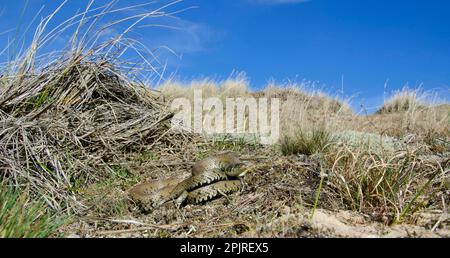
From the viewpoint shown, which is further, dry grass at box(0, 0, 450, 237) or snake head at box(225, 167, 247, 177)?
snake head at box(225, 167, 247, 177)

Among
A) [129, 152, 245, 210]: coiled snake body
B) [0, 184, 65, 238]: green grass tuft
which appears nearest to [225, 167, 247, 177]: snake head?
[129, 152, 245, 210]: coiled snake body

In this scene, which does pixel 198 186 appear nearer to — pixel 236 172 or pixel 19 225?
pixel 236 172

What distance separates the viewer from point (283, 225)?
12.4ft

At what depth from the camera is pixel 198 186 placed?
4.80m

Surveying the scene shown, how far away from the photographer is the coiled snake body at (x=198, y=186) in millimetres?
4742

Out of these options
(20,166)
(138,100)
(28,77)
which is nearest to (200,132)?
(138,100)

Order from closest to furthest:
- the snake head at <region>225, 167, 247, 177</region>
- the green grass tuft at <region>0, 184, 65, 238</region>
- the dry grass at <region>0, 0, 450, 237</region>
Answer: the green grass tuft at <region>0, 184, 65, 238</region> → the dry grass at <region>0, 0, 450, 237</region> → the snake head at <region>225, 167, 247, 177</region>

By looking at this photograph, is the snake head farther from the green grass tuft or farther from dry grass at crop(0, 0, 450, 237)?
the green grass tuft

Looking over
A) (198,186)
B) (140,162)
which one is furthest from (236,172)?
(140,162)

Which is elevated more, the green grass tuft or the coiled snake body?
the coiled snake body

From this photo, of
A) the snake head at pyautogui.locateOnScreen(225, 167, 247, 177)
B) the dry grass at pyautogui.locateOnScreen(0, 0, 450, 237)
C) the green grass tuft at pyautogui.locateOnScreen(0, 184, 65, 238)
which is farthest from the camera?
the snake head at pyautogui.locateOnScreen(225, 167, 247, 177)

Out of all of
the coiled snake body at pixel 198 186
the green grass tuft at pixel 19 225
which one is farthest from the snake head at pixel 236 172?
the green grass tuft at pixel 19 225

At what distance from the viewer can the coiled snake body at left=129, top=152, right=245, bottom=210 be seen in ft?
15.6
